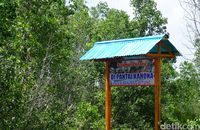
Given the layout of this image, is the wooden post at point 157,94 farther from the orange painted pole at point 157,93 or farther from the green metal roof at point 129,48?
the green metal roof at point 129,48

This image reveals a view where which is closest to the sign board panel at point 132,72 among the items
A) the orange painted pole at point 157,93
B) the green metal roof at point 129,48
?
the orange painted pole at point 157,93

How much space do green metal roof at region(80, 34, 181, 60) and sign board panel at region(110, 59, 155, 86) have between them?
0.32m

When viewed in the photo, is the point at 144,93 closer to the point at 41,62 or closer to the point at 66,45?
the point at 66,45

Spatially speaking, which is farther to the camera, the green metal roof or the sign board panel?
the sign board panel

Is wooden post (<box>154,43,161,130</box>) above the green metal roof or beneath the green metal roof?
beneath

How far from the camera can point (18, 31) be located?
948 cm

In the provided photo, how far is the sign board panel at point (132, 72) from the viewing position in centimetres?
881

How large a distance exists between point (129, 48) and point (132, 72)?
55 centimetres

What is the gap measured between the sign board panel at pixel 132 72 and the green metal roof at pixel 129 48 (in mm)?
318

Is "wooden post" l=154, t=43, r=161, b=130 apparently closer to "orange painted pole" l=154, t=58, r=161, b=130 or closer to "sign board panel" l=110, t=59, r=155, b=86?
"orange painted pole" l=154, t=58, r=161, b=130

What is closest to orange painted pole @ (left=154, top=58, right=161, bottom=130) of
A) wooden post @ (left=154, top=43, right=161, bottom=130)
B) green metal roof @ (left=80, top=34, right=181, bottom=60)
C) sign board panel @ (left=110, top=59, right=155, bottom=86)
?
wooden post @ (left=154, top=43, right=161, bottom=130)

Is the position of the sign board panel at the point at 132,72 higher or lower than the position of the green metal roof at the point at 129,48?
lower

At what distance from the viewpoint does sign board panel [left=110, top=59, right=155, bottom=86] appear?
8807 mm

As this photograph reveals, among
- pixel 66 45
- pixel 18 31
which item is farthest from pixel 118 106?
pixel 18 31
